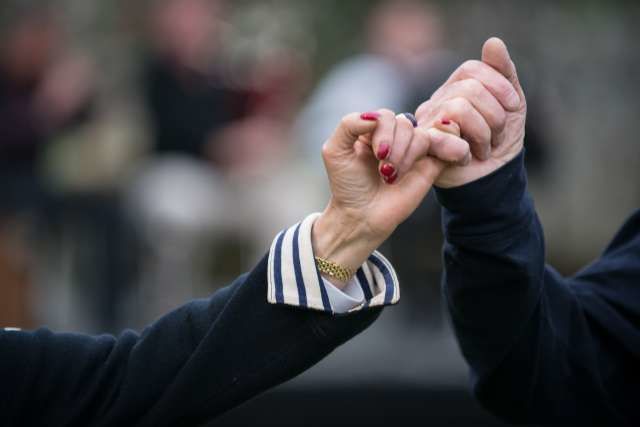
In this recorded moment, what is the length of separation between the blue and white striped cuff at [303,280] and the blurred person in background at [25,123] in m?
3.82

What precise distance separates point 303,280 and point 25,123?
4.15m

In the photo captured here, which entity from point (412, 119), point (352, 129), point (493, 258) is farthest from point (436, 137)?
point (493, 258)

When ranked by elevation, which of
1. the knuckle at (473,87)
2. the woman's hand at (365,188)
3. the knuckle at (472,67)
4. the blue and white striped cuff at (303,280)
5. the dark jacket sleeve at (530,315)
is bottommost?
the dark jacket sleeve at (530,315)

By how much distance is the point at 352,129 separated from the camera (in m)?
1.99

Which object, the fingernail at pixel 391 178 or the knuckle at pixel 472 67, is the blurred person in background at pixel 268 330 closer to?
the fingernail at pixel 391 178

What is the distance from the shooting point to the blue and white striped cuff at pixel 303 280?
202cm

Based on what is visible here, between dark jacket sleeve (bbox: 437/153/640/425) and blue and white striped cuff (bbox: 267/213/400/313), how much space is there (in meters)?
0.22

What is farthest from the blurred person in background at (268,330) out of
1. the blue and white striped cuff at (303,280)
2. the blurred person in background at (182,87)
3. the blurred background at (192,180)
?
the blurred person in background at (182,87)

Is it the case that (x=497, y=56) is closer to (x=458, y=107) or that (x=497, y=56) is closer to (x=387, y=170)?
(x=458, y=107)

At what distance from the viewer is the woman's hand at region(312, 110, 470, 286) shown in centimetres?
202

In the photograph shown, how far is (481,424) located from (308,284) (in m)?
Result: 2.92

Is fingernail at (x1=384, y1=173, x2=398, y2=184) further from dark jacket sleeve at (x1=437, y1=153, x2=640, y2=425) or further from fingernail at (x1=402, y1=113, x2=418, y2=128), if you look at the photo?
dark jacket sleeve at (x1=437, y1=153, x2=640, y2=425)

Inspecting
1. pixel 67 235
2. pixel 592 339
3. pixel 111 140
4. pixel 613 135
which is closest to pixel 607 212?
pixel 613 135

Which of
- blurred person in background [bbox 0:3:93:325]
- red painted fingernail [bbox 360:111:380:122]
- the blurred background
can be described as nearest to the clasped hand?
red painted fingernail [bbox 360:111:380:122]
